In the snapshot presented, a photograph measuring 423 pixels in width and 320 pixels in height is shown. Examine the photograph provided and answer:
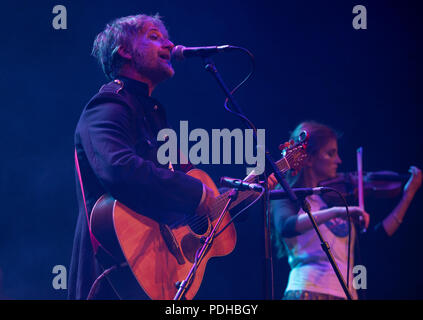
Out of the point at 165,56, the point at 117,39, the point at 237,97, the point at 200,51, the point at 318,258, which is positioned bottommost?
the point at 318,258

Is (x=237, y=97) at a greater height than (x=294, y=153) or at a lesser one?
greater

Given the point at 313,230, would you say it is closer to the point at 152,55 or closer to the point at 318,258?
the point at 318,258

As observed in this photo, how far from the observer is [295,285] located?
3500mm

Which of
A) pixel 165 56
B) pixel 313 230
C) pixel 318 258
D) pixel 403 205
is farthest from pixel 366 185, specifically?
pixel 165 56

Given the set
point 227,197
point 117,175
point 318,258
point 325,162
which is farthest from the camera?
point 325,162

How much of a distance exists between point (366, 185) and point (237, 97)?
164 centimetres

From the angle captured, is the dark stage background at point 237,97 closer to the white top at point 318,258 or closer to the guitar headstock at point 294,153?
the white top at point 318,258

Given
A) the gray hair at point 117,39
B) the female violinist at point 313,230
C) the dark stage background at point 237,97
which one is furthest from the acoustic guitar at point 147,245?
the dark stage background at point 237,97

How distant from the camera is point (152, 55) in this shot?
2.61 meters

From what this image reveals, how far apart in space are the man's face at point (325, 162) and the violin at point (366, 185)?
0.08 metres

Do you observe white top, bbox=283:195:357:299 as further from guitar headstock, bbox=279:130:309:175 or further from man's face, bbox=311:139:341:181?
guitar headstock, bbox=279:130:309:175

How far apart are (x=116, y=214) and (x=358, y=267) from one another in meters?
3.07

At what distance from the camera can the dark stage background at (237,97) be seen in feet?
13.7

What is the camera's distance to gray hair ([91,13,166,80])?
2.65 m
